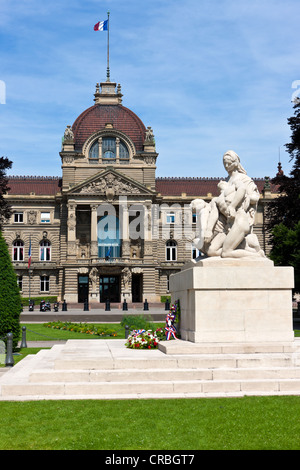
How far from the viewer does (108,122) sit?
2749 inches

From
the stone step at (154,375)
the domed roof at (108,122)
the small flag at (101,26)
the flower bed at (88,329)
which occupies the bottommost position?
the flower bed at (88,329)

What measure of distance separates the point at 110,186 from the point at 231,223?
Result: 54.1m

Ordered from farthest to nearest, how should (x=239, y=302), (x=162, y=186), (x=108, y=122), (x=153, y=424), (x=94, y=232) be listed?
(x=162, y=186) → (x=108, y=122) → (x=94, y=232) → (x=239, y=302) → (x=153, y=424)

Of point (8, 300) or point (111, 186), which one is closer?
point (8, 300)

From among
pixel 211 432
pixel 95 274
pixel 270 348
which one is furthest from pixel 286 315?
pixel 95 274

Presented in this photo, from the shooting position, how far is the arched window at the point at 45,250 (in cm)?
7088

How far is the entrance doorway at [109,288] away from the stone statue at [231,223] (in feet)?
178

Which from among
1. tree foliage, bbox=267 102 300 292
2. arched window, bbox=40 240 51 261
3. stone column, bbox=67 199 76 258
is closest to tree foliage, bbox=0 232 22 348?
tree foliage, bbox=267 102 300 292

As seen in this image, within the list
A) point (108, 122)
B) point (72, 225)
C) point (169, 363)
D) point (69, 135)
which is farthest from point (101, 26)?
point (169, 363)

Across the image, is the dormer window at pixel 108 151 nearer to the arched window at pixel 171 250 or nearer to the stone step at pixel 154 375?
the arched window at pixel 171 250

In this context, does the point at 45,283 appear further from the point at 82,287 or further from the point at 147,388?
the point at 147,388

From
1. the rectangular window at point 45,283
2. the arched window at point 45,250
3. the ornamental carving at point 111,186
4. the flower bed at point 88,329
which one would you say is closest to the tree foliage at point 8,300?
the flower bed at point 88,329

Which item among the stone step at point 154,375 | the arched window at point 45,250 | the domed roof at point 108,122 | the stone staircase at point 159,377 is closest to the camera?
the stone staircase at point 159,377

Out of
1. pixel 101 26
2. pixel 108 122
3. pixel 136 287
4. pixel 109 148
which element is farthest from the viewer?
pixel 108 122
